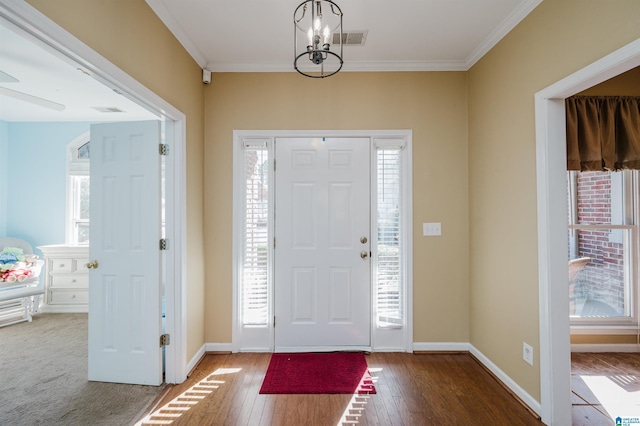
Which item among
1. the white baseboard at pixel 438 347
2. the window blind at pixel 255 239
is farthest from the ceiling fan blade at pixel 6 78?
the white baseboard at pixel 438 347

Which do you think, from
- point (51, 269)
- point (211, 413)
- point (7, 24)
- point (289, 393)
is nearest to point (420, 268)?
point (289, 393)

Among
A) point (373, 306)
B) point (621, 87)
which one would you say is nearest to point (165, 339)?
point (373, 306)

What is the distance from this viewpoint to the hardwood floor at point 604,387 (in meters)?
1.97

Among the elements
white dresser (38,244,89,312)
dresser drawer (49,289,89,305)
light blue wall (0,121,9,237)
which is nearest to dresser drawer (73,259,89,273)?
white dresser (38,244,89,312)

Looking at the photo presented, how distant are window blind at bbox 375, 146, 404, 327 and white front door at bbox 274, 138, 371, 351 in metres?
0.12

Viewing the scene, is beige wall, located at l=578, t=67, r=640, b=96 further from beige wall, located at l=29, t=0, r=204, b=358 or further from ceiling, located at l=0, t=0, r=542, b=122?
beige wall, located at l=29, t=0, r=204, b=358

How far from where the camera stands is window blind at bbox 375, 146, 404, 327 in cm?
290

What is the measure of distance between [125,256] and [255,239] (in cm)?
107

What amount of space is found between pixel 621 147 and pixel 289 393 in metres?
3.32

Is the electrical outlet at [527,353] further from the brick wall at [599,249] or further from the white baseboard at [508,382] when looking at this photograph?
the brick wall at [599,249]

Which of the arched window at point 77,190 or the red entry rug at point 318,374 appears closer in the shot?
the red entry rug at point 318,374

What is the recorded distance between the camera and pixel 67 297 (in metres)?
4.04

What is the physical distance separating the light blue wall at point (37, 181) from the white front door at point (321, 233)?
142 inches

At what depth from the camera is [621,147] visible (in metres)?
2.46
